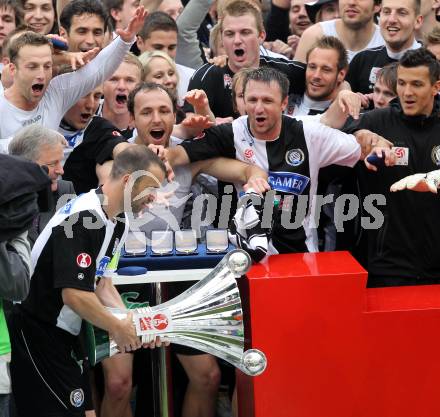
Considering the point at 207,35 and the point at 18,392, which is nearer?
the point at 18,392

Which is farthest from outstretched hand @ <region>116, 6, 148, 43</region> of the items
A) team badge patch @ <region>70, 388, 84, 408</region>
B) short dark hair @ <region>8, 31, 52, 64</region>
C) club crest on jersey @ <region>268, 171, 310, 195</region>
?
team badge patch @ <region>70, 388, 84, 408</region>

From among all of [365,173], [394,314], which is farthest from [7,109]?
[394,314]

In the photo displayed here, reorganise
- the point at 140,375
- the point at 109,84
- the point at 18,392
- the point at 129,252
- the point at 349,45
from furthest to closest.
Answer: the point at 349,45 → the point at 109,84 → the point at 140,375 → the point at 129,252 → the point at 18,392

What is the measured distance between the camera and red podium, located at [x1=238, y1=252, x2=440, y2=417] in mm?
5414

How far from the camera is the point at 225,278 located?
17.0ft

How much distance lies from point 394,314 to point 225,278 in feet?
3.22

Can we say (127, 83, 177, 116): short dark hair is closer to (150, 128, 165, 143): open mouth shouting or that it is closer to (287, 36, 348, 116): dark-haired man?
(150, 128, 165, 143): open mouth shouting

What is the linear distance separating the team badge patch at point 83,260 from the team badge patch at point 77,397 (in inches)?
27.7

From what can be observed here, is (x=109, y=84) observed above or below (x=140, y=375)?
above

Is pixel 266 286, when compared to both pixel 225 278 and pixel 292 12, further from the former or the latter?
pixel 292 12

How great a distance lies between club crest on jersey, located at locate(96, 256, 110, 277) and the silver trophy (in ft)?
0.66

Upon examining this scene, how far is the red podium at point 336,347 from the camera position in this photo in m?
5.41

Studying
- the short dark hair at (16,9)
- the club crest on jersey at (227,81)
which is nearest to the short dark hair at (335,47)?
the club crest on jersey at (227,81)

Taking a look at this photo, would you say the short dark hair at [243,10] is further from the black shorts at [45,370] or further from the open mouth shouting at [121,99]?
the black shorts at [45,370]
